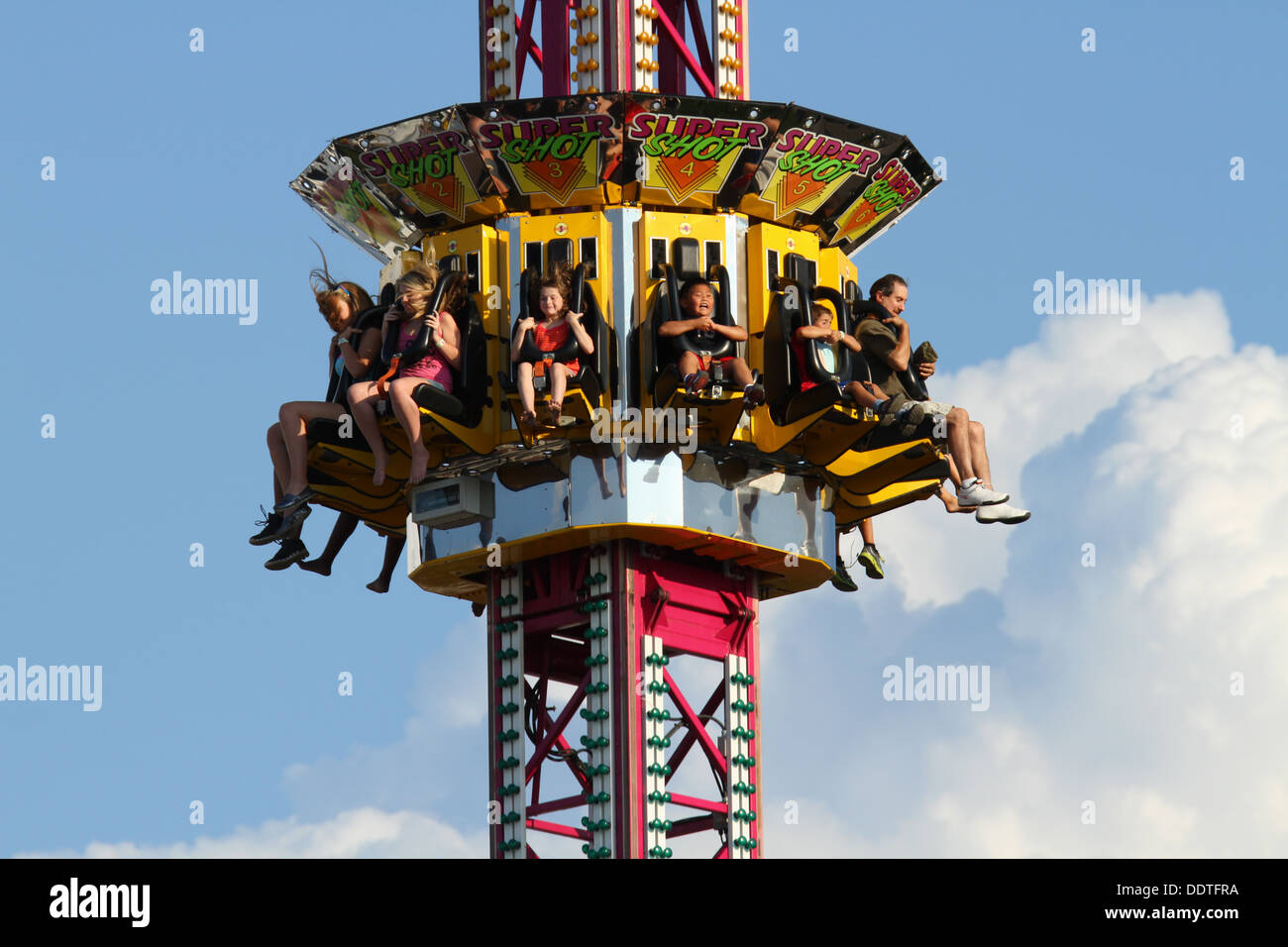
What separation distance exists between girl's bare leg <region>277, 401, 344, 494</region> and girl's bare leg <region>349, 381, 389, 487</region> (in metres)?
0.69

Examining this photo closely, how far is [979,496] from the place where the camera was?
54.5 meters

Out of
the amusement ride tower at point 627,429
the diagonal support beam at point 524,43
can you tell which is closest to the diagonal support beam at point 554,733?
the amusement ride tower at point 627,429

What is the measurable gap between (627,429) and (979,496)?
5207 millimetres

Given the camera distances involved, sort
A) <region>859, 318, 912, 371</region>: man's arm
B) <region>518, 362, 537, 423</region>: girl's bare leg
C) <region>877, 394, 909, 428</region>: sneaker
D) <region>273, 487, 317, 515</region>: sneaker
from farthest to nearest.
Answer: <region>859, 318, 912, 371</region>: man's arm, <region>273, 487, 317, 515</region>: sneaker, <region>877, 394, 909, 428</region>: sneaker, <region>518, 362, 537, 423</region>: girl's bare leg

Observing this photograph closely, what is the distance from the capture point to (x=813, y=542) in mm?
55844

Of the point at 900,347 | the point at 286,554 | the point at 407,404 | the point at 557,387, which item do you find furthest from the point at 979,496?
the point at 286,554

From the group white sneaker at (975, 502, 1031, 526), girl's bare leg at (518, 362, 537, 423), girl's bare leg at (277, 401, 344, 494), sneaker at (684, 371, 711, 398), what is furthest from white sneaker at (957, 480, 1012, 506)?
girl's bare leg at (277, 401, 344, 494)

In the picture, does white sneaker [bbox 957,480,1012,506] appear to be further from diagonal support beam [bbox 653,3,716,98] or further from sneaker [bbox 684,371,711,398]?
diagonal support beam [bbox 653,3,716,98]

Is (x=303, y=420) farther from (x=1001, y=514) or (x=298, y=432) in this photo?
(x=1001, y=514)

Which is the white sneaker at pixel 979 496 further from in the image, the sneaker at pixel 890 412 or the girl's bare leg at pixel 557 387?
the girl's bare leg at pixel 557 387

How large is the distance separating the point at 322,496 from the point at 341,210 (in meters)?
4.52

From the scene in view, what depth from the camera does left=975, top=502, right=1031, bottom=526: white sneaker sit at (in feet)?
178
